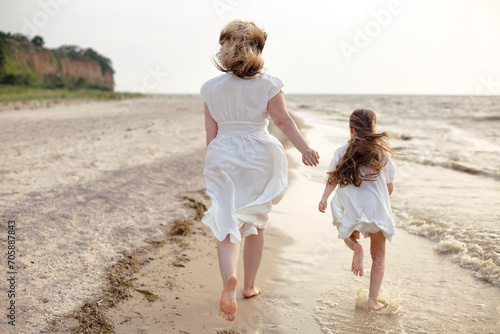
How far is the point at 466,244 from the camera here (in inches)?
171

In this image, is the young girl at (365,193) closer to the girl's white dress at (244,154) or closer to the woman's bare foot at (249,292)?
the girl's white dress at (244,154)

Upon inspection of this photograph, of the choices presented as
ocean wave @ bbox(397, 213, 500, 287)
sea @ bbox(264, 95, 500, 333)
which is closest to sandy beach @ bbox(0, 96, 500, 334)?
sea @ bbox(264, 95, 500, 333)

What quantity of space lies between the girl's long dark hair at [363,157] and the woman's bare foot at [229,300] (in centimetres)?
116

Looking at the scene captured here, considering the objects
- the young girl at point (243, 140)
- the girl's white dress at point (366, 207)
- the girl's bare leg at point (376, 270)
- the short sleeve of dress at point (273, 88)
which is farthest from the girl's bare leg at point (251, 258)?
the short sleeve of dress at point (273, 88)

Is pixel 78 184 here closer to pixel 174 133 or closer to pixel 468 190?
pixel 468 190

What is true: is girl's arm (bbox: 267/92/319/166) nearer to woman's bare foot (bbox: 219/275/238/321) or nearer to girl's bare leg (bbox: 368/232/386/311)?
girl's bare leg (bbox: 368/232/386/311)

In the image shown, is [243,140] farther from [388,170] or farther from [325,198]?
[388,170]

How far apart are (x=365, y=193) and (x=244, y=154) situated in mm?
983

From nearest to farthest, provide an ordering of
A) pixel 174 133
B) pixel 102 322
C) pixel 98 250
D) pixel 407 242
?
pixel 102 322
pixel 98 250
pixel 407 242
pixel 174 133

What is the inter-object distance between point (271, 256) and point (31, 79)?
152 feet

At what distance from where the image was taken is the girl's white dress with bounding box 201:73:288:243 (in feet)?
9.29

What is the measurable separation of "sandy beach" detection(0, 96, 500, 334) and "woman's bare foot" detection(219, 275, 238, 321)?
32 centimetres

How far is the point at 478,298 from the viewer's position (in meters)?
3.30

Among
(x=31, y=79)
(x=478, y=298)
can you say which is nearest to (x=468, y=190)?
(x=478, y=298)
